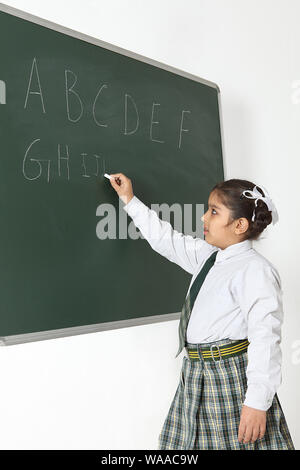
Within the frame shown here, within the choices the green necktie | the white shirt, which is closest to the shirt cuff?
the white shirt

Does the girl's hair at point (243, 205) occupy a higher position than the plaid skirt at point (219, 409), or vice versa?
the girl's hair at point (243, 205)

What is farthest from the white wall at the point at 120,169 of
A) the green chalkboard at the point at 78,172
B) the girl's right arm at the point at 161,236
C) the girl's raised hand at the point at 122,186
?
the girl's raised hand at the point at 122,186

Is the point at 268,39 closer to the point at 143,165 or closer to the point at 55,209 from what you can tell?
the point at 143,165

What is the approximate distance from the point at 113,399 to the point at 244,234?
3.33ft

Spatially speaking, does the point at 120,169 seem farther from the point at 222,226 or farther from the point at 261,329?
the point at 261,329

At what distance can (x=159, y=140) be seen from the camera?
2.04 metres

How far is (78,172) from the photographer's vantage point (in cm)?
174

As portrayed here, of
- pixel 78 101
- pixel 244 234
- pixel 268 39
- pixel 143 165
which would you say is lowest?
pixel 244 234

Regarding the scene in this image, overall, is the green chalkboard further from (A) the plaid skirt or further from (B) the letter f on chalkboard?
(A) the plaid skirt

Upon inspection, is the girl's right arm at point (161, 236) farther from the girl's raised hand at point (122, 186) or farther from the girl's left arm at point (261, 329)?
the girl's left arm at point (261, 329)

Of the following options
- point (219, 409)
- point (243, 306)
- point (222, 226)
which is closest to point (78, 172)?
point (222, 226)

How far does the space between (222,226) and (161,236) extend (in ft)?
0.78

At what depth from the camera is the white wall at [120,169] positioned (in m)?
2.16

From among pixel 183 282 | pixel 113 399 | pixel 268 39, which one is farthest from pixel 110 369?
pixel 268 39
